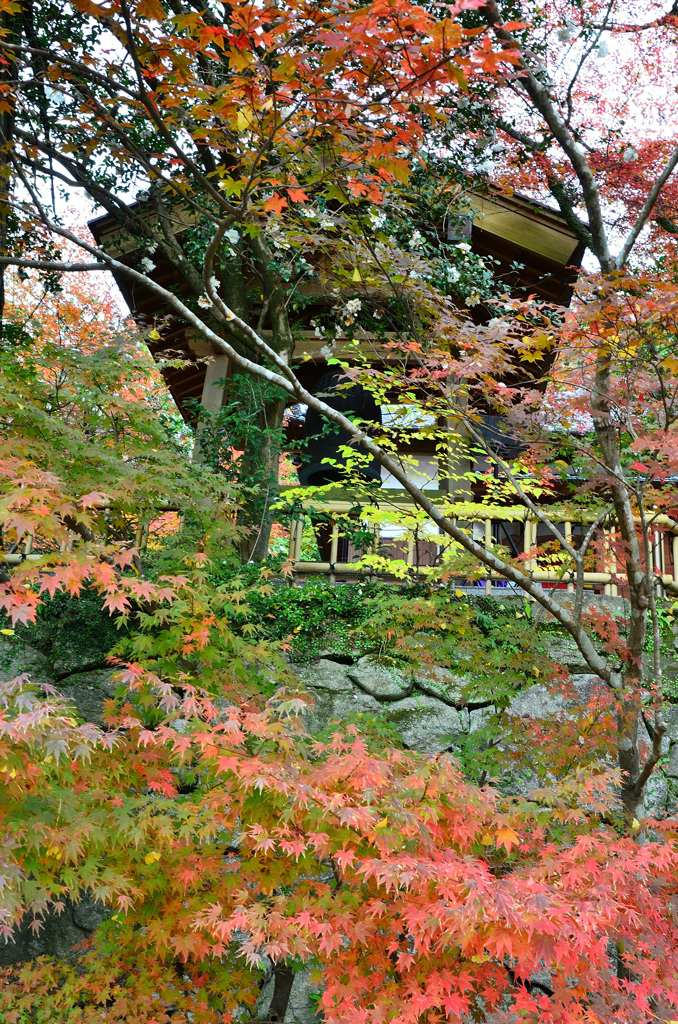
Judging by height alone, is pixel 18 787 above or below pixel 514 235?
below

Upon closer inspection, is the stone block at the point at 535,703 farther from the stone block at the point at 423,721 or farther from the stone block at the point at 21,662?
the stone block at the point at 21,662

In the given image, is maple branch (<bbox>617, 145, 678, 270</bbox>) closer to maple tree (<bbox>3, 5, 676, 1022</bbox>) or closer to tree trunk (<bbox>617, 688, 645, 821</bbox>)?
maple tree (<bbox>3, 5, 676, 1022</bbox>)

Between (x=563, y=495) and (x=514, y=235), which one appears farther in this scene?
(x=563, y=495)

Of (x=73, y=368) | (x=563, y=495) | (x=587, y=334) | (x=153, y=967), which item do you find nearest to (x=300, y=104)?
(x=587, y=334)

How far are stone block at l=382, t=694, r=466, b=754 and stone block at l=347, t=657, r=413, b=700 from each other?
0.29 feet

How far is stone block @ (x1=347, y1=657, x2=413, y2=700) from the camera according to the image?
250 inches

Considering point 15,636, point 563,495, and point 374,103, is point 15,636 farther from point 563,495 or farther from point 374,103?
point 563,495

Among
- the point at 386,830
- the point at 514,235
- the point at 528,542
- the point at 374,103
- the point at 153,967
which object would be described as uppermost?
the point at 514,235

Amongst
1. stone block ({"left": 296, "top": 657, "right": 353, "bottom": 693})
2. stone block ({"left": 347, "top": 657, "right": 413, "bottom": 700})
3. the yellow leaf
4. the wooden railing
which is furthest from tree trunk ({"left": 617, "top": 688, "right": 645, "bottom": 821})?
the yellow leaf

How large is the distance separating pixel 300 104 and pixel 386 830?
11.8 ft

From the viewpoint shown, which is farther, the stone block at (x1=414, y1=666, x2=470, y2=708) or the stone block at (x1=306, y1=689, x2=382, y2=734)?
the stone block at (x1=414, y1=666, x2=470, y2=708)

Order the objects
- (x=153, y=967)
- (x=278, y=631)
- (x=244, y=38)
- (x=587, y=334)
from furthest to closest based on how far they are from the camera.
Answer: (x=278, y=631) < (x=153, y=967) < (x=587, y=334) < (x=244, y=38)

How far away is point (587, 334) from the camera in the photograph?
3.89 meters

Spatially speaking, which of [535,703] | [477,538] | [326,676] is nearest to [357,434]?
[326,676]
